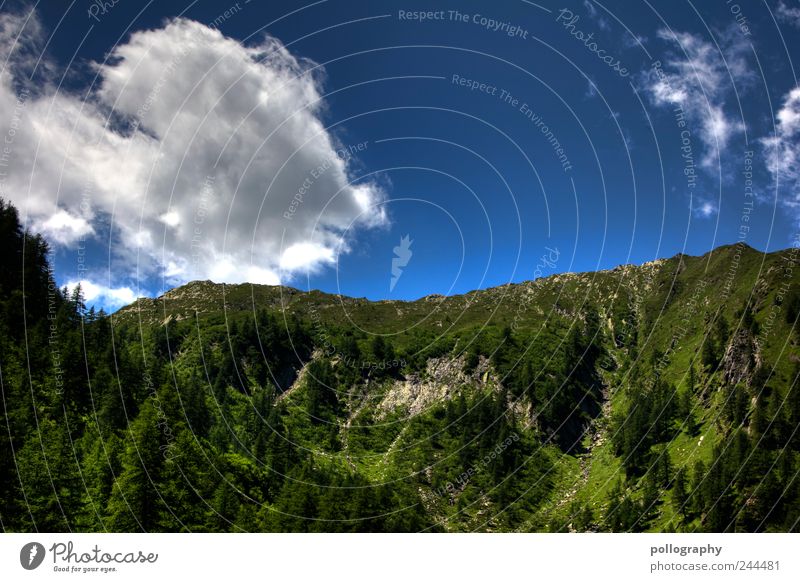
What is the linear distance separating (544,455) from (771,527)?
71.7 m

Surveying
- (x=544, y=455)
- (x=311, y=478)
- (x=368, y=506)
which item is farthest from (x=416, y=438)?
(x=368, y=506)

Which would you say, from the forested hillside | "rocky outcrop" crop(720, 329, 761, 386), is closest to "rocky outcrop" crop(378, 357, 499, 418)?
the forested hillside

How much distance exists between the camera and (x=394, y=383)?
185875 millimetres
